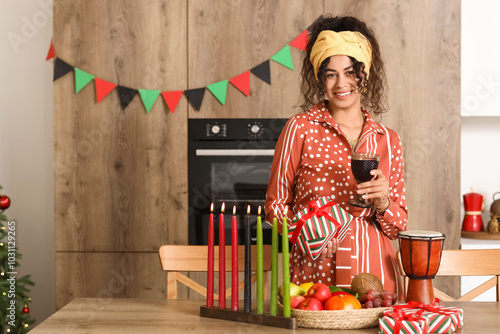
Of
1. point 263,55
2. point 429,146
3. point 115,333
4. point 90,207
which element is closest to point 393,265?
point 115,333

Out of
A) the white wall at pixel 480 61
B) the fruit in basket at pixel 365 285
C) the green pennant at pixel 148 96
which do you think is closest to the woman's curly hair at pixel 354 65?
the fruit in basket at pixel 365 285

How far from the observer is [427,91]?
2.89 metres

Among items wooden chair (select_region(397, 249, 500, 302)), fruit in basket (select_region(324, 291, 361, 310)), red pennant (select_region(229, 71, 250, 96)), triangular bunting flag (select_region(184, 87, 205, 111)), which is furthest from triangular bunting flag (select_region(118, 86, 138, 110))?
fruit in basket (select_region(324, 291, 361, 310))

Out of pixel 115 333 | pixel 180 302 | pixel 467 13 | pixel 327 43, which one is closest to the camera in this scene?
pixel 115 333

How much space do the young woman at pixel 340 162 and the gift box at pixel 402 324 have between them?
18.4 inches

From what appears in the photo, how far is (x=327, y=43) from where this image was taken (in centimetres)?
174

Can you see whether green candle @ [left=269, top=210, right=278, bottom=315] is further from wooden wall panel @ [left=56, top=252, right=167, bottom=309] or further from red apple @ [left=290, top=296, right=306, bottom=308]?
wooden wall panel @ [left=56, top=252, right=167, bottom=309]

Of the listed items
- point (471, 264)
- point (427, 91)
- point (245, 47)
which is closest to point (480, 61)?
point (427, 91)

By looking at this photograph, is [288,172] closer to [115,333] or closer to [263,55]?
[115,333]

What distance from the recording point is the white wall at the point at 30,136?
354 cm

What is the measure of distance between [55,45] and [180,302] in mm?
1812

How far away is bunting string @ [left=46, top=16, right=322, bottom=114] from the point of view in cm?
289

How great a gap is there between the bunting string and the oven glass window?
12.9 inches

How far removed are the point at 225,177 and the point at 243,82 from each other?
1.58 feet
